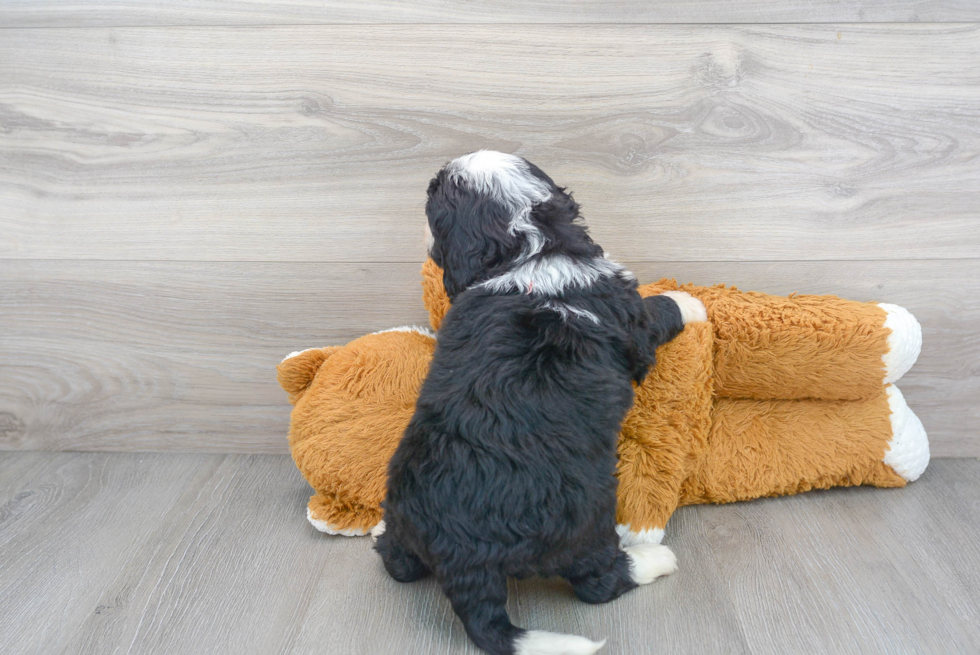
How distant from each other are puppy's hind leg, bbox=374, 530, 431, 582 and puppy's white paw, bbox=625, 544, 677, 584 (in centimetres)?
41

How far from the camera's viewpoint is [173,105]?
1.67 m


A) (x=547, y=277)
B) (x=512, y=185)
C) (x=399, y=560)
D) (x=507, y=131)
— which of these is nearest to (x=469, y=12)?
(x=507, y=131)

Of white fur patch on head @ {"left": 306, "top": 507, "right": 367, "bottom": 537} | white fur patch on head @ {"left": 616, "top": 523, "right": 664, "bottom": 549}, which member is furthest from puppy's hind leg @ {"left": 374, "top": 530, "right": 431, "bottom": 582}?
white fur patch on head @ {"left": 616, "top": 523, "right": 664, "bottom": 549}

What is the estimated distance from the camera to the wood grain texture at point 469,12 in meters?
1.56

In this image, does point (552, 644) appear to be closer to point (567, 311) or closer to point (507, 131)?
point (567, 311)

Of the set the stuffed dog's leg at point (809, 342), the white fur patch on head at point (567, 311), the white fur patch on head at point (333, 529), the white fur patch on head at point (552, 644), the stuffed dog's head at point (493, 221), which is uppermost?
the stuffed dog's head at point (493, 221)

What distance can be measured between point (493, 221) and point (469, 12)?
2.02ft

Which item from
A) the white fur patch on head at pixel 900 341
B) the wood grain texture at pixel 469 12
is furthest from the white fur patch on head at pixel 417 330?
the white fur patch on head at pixel 900 341

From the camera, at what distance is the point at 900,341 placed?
5.07 feet

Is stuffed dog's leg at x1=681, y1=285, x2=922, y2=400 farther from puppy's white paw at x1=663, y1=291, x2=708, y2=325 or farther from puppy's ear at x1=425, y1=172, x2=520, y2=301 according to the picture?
puppy's ear at x1=425, y1=172, x2=520, y2=301

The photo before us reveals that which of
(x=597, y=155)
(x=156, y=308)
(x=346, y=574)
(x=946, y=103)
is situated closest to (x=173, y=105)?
(x=156, y=308)

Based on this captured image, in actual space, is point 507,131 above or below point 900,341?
above

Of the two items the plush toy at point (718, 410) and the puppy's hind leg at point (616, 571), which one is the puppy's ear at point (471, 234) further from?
the puppy's hind leg at point (616, 571)

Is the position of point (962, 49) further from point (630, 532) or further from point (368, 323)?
point (368, 323)
